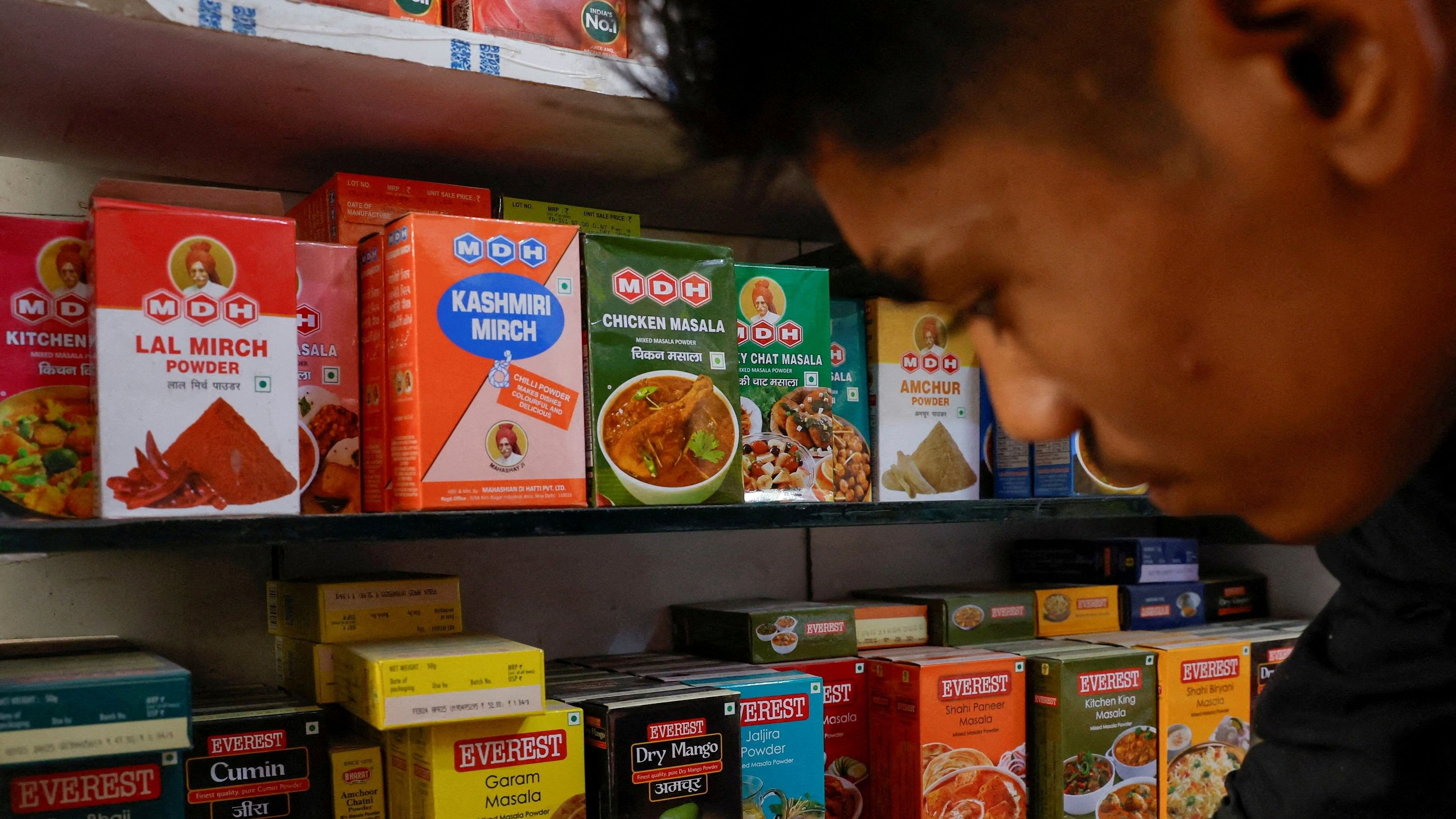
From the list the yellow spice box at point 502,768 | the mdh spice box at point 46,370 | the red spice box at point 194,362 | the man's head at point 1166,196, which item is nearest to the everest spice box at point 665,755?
the yellow spice box at point 502,768

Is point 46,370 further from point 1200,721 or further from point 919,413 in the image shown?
point 1200,721

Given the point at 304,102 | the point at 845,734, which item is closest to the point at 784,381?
the point at 845,734

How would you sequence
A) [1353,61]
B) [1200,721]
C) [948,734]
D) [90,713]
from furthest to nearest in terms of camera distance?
[1200,721]
[948,734]
[90,713]
[1353,61]

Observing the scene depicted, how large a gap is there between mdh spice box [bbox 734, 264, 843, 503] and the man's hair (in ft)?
3.20

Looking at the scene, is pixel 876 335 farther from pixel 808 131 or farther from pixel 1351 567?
pixel 808 131

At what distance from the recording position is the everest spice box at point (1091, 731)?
1457 mm

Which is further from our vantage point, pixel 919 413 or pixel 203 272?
pixel 919 413

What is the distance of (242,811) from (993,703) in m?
0.88

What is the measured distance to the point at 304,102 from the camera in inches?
44.5

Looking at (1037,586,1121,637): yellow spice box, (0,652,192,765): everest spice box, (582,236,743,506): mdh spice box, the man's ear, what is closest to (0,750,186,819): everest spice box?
(0,652,192,765): everest spice box

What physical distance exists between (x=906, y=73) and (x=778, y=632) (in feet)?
4.03

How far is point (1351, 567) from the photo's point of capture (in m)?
0.42

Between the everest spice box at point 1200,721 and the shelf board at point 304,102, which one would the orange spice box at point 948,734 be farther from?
the shelf board at point 304,102

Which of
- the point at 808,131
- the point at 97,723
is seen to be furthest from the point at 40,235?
the point at 808,131
